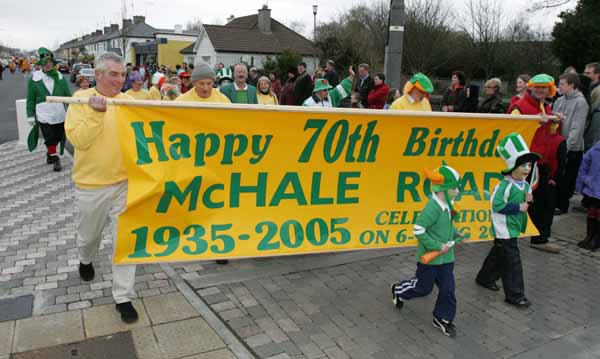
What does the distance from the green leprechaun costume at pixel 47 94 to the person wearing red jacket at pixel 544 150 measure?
24.3 feet

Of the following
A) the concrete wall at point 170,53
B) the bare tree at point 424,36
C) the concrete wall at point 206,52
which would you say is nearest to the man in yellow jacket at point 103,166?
the bare tree at point 424,36

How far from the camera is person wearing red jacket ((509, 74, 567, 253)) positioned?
5.41m

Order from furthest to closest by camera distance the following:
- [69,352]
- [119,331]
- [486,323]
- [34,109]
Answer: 1. [34,109]
2. [486,323]
3. [119,331]
4. [69,352]

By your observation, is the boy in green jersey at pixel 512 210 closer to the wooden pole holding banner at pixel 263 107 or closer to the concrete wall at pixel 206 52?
the wooden pole holding banner at pixel 263 107

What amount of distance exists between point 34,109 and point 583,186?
8616mm

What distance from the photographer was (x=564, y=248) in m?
6.01

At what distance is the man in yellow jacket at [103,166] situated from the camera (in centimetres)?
360

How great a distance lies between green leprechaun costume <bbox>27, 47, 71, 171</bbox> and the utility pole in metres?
5.61

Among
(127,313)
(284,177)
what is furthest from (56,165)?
(284,177)

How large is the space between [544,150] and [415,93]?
1.60 m

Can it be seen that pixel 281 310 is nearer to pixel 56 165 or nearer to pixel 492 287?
pixel 492 287

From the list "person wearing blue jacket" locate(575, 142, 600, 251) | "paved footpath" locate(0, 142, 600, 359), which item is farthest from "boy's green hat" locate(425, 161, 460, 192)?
"person wearing blue jacket" locate(575, 142, 600, 251)

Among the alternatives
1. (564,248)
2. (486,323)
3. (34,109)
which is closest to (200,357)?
(486,323)

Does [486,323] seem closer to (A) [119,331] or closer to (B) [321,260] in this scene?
(B) [321,260]
